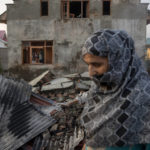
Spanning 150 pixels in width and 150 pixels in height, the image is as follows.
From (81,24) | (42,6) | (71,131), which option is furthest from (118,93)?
(42,6)

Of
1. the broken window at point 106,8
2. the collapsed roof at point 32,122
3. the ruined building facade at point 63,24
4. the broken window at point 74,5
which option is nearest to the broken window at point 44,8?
the ruined building facade at point 63,24

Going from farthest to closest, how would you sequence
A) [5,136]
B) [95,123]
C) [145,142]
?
[5,136], [95,123], [145,142]

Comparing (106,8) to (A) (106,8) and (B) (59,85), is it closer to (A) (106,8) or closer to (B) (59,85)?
(A) (106,8)

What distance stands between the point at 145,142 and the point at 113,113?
27 cm

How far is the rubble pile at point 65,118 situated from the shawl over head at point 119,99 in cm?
152

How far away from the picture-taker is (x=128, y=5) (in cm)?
1172

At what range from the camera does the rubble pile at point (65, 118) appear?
450 cm

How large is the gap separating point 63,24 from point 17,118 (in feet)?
27.8

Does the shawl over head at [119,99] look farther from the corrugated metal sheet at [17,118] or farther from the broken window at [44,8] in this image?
the broken window at [44,8]

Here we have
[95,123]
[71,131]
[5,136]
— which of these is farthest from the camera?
[71,131]

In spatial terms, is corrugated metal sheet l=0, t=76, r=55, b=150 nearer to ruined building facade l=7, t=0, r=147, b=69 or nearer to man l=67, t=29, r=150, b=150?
man l=67, t=29, r=150, b=150

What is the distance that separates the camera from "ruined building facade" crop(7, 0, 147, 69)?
1177 cm

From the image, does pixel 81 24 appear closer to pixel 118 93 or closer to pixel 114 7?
pixel 114 7

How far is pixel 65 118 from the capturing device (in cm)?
536
